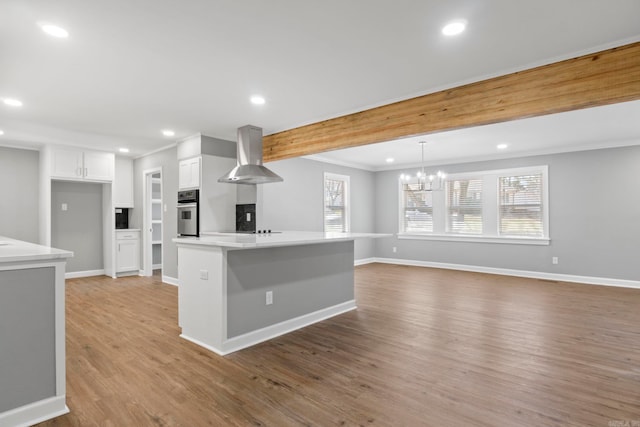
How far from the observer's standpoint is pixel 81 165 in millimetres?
6066

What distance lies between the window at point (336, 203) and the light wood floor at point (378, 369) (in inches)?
135

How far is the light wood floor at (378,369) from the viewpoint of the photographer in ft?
6.66

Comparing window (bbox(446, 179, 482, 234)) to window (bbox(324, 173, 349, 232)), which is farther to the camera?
window (bbox(324, 173, 349, 232))

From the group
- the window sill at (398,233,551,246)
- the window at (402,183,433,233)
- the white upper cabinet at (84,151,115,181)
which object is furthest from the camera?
the window at (402,183,433,233)

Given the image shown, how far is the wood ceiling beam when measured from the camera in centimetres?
257

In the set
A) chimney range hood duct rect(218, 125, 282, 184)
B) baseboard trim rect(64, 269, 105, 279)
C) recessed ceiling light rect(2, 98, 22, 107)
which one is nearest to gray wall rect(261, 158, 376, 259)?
chimney range hood duct rect(218, 125, 282, 184)

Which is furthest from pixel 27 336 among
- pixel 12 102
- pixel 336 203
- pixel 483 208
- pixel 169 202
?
pixel 483 208

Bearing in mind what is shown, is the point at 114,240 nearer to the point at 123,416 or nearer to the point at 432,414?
the point at 123,416

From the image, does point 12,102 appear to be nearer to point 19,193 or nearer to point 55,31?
point 55,31

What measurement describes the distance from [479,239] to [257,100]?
18.7 ft

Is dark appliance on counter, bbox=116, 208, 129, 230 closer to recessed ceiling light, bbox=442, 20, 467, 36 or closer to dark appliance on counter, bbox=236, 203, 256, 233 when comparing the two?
dark appliance on counter, bbox=236, 203, 256, 233

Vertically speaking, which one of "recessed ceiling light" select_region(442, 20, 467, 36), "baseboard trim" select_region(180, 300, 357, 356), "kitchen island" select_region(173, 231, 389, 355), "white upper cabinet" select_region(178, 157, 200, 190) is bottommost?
"baseboard trim" select_region(180, 300, 357, 356)

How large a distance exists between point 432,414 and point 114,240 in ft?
21.4

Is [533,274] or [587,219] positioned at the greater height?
[587,219]
